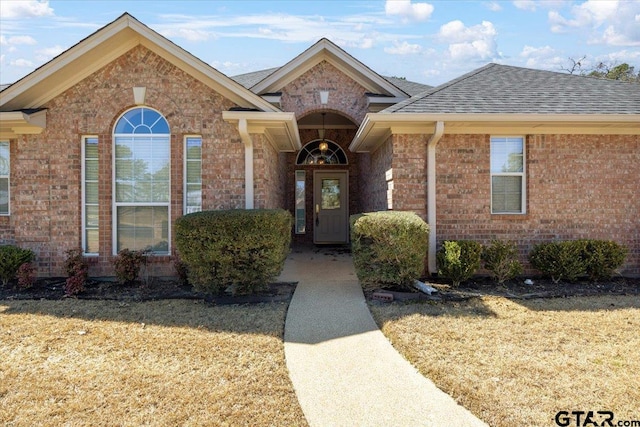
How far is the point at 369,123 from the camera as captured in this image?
735 centimetres

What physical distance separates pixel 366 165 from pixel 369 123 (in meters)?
4.47

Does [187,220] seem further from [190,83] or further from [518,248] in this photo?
[518,248]

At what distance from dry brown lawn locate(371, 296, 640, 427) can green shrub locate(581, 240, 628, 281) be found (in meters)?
1.01

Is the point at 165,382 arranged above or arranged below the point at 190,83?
below

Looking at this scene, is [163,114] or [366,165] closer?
[163,114]

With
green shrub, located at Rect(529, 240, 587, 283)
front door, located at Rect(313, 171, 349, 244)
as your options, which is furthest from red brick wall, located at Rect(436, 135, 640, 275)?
front door, located at Rect(313, 171, 349, 244)

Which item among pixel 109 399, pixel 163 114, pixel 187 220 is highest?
pixel 163 114

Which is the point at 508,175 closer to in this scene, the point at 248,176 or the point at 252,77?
the point at 248,176

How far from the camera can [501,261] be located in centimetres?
689

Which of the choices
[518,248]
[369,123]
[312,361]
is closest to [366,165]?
[369,123]

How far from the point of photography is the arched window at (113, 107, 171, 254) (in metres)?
7.34

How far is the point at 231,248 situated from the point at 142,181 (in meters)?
2.87

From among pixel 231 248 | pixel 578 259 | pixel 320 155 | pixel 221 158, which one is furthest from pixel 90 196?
pixel 578 259

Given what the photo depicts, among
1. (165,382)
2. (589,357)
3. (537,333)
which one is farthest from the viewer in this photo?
(537,333)
